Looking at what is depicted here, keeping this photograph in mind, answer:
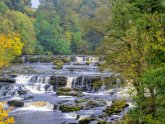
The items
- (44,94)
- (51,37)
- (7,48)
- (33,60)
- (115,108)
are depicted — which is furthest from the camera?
(51,37)

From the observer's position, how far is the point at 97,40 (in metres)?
98.9

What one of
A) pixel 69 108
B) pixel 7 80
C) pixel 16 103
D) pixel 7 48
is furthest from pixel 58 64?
pixel 69 108

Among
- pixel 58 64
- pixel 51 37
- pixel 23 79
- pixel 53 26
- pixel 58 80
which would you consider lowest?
pixel 58 80

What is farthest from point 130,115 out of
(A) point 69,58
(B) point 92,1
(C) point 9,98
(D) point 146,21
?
(B) point 92,1

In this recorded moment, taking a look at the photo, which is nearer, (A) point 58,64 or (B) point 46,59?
(A) point 58,64

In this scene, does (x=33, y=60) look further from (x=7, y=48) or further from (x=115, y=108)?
(x=115, y=108)

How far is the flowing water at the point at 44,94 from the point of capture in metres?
36.1

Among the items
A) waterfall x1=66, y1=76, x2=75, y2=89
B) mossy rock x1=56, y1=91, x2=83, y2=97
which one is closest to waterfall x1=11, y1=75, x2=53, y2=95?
waterfall x1=66, y1=76, x2=75, y2=89

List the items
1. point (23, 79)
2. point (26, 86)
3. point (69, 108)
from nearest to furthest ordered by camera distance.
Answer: point (69, 108) → point (26, 86) → point (23, 79)

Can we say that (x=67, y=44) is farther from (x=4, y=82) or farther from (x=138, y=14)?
(x=138, y=14)

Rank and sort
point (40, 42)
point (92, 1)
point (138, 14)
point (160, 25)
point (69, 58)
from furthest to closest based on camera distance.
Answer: point (92, 1) < point (40, 42) < point (69, 58) < point (138, 14) < point (160, 25)

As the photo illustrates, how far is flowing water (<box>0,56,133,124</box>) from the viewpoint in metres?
36.1

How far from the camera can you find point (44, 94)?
4650cm

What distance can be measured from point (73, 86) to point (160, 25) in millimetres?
29370
